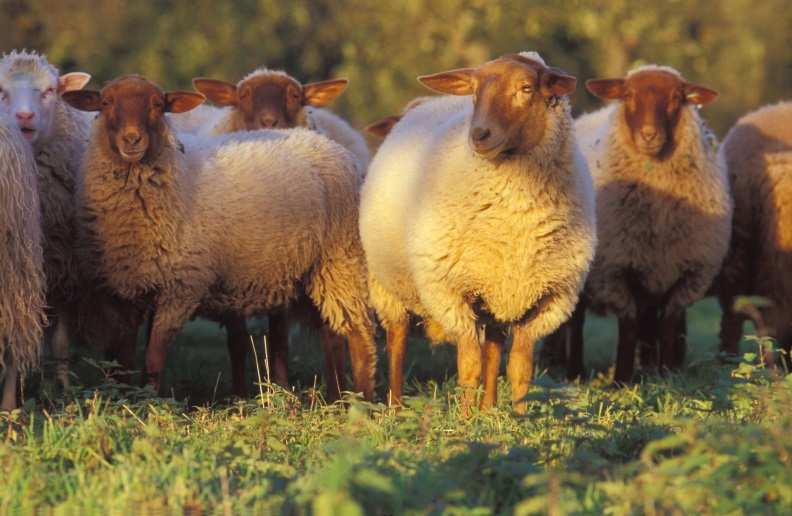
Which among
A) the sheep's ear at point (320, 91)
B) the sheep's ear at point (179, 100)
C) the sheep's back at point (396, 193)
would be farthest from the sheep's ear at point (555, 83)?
the sheep's ear at point (320, 91)

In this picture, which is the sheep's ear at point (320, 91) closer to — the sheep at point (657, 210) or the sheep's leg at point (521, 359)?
the sheep at point (657, 210)

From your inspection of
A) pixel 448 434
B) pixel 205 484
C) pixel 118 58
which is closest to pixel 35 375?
pixel 448 434

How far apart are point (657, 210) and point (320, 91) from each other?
9.01 ft

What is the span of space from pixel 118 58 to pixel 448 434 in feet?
54.2

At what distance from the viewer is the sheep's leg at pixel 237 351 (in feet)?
26.7

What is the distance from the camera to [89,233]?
273 inches

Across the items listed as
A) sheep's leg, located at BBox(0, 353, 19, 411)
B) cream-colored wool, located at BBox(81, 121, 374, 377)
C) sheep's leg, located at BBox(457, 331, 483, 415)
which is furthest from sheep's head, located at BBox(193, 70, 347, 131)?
sheep's leg, located at BBox(0, 353, 19, 411)

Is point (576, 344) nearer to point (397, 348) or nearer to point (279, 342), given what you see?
point (397, 348)

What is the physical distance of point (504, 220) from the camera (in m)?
6.43

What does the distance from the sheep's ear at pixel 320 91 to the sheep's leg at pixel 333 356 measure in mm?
2340

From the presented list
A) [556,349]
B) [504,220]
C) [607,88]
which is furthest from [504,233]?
[556,349]

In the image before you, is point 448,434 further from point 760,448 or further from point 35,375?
point 35,375

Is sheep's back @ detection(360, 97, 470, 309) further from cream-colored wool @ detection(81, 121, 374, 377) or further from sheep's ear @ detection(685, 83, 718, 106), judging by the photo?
sheep's ear @ detection(685, 83, 718, 106)

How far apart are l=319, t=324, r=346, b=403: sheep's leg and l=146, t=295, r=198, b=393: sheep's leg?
128cm
